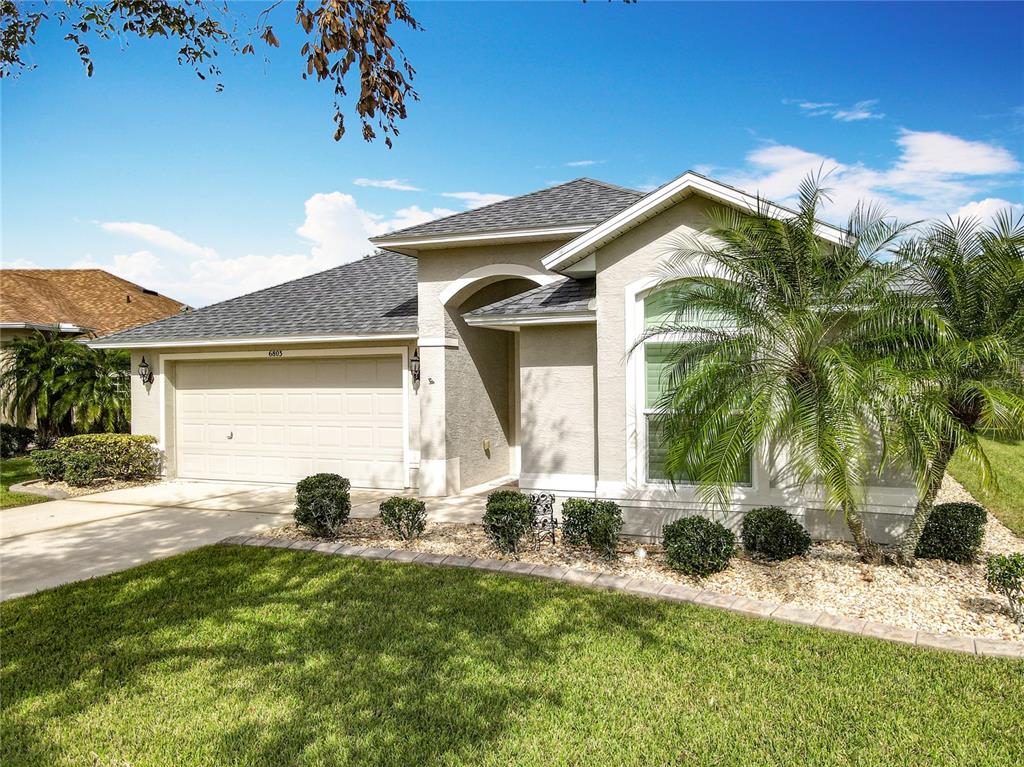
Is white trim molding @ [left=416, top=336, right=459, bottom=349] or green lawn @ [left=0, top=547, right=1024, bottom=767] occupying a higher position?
white trim molding @ [left=416, top=336, right=459, bottom=349]

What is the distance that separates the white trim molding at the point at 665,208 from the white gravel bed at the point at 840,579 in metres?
3.43

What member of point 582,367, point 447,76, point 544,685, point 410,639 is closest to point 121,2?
point 447,76

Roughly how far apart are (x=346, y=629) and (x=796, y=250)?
5.49 meters

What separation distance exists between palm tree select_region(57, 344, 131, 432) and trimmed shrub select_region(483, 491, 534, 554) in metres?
12.2

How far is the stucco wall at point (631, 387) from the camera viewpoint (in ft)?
26.0

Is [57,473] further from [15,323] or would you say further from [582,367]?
[582,367]

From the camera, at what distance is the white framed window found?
26.7 feet

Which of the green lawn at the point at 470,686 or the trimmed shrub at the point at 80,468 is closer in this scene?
the green lawn at the point at 470,686

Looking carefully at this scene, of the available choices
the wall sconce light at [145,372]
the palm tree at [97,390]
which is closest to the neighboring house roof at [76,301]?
the palm tree at [97,390]

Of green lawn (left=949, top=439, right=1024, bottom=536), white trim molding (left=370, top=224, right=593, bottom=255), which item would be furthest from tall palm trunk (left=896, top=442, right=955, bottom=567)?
white trim molding (left=370, top=224, right=593, bottom=255)

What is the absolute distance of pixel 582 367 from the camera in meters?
9.02

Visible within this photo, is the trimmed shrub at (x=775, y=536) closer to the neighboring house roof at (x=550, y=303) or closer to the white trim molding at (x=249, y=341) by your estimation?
the neighboring house roof at (x=550, y=303)

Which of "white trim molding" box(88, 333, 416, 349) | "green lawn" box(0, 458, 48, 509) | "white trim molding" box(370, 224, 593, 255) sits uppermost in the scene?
"white trim molding" box(370, 224, 593, 255)

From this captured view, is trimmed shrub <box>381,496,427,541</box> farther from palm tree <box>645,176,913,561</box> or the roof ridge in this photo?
the roof ridge
